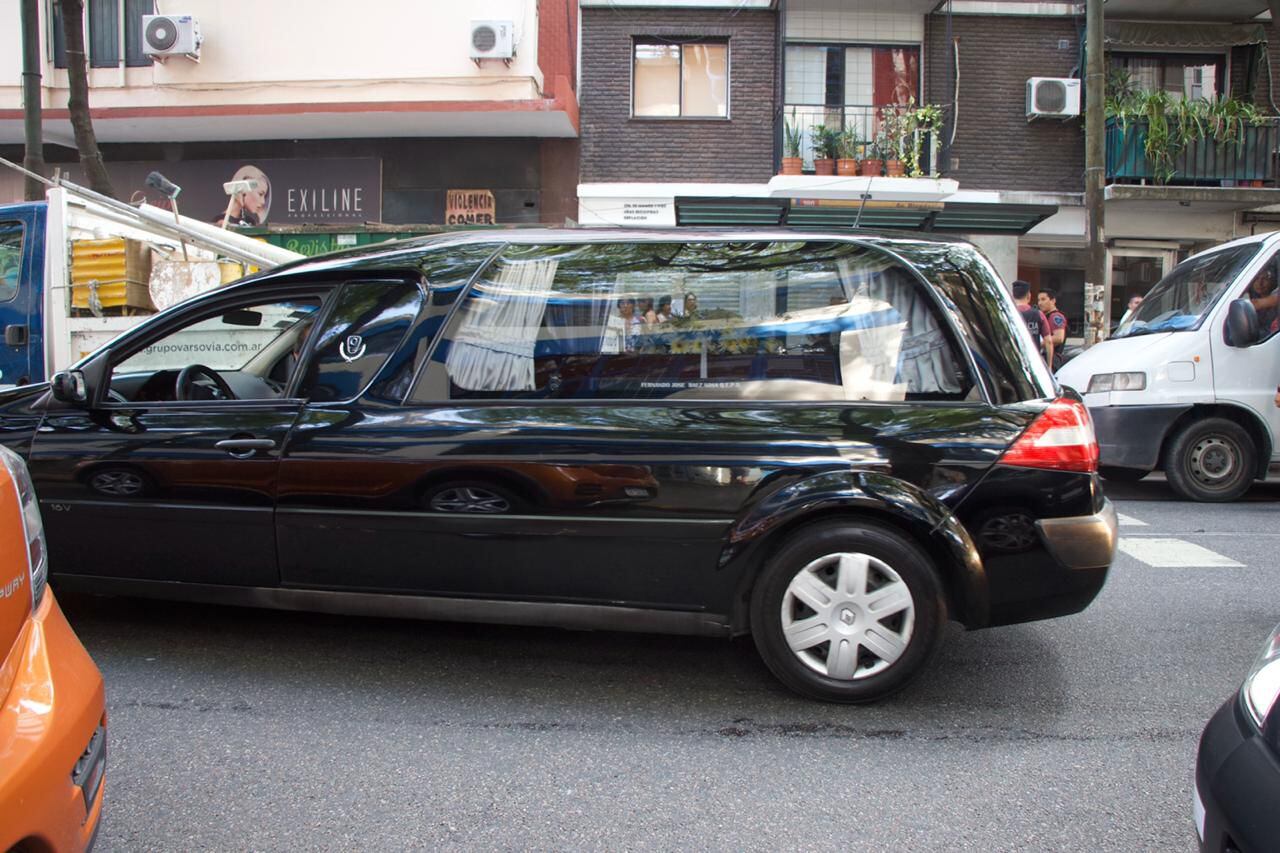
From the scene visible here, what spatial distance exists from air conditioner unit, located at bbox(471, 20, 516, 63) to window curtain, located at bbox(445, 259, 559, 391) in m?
10.6

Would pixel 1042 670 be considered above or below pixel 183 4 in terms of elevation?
below

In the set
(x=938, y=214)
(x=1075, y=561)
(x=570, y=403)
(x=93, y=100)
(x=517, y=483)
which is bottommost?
(x=1075, y=561)

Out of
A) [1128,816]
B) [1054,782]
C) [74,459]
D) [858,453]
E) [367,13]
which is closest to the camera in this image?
[1128,816]

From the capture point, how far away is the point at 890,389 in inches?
132

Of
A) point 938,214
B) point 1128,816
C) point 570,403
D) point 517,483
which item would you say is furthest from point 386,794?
point 938,214

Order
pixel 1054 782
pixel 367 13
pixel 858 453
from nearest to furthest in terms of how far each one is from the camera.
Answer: pixel 1054 782 → pixel 858 453 → pixel 367 13

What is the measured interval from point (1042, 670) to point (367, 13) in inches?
512

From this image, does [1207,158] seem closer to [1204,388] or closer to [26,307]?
[1204,388]

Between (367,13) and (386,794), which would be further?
(367,13)

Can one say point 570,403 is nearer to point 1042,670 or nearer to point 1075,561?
point 1075,561

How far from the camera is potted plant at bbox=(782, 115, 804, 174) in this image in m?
14.3

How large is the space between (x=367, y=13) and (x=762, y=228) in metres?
11.8

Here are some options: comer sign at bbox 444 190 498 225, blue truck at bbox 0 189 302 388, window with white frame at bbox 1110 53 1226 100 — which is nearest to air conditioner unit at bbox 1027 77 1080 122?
window with white frame at bbox 1110 53 1226 100

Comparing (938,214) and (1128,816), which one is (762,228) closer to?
(1128,816)
